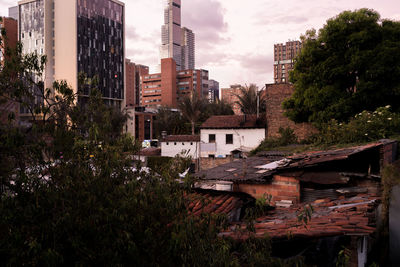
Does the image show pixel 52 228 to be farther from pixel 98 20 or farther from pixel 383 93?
pixel 98 20

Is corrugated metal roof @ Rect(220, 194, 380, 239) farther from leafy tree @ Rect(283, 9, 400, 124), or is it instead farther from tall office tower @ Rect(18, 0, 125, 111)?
tall office tower @ Rect(18, 0, 125, 111)

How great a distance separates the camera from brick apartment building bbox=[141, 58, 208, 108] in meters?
113

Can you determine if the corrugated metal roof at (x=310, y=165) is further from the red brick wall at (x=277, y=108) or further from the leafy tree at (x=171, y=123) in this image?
the leafy tree at (x=171, y=123)

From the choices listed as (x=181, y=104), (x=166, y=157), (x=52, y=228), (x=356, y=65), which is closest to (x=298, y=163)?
(x=52, y=228)

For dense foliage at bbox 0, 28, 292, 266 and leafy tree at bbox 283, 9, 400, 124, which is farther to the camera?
leafy tree at bbox 283, 9, 400, 124

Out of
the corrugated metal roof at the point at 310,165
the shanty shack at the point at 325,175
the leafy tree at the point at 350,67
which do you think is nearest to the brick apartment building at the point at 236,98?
the leafy tree at the point at 350,67

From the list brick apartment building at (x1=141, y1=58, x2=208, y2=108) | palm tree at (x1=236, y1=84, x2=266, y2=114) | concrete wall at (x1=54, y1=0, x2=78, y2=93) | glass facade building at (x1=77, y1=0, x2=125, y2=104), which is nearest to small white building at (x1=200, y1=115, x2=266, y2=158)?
palm tree at (x1=236, y1=84, x2=266, y2=114)

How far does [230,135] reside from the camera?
33.2 meters

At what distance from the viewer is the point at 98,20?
77.8 meters

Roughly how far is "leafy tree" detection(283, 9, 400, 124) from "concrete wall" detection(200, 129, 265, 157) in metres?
9.48

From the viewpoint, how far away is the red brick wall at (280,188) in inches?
374

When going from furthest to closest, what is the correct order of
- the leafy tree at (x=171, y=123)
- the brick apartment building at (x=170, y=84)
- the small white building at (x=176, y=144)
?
the brick apartment building at (x=170, y=84), the leafy tree at (x=171, y=123), the small white building at (x=176, y=144)

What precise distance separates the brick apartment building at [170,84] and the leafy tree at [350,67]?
8732cm

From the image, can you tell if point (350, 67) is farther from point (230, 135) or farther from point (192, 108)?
point (192, 108)
